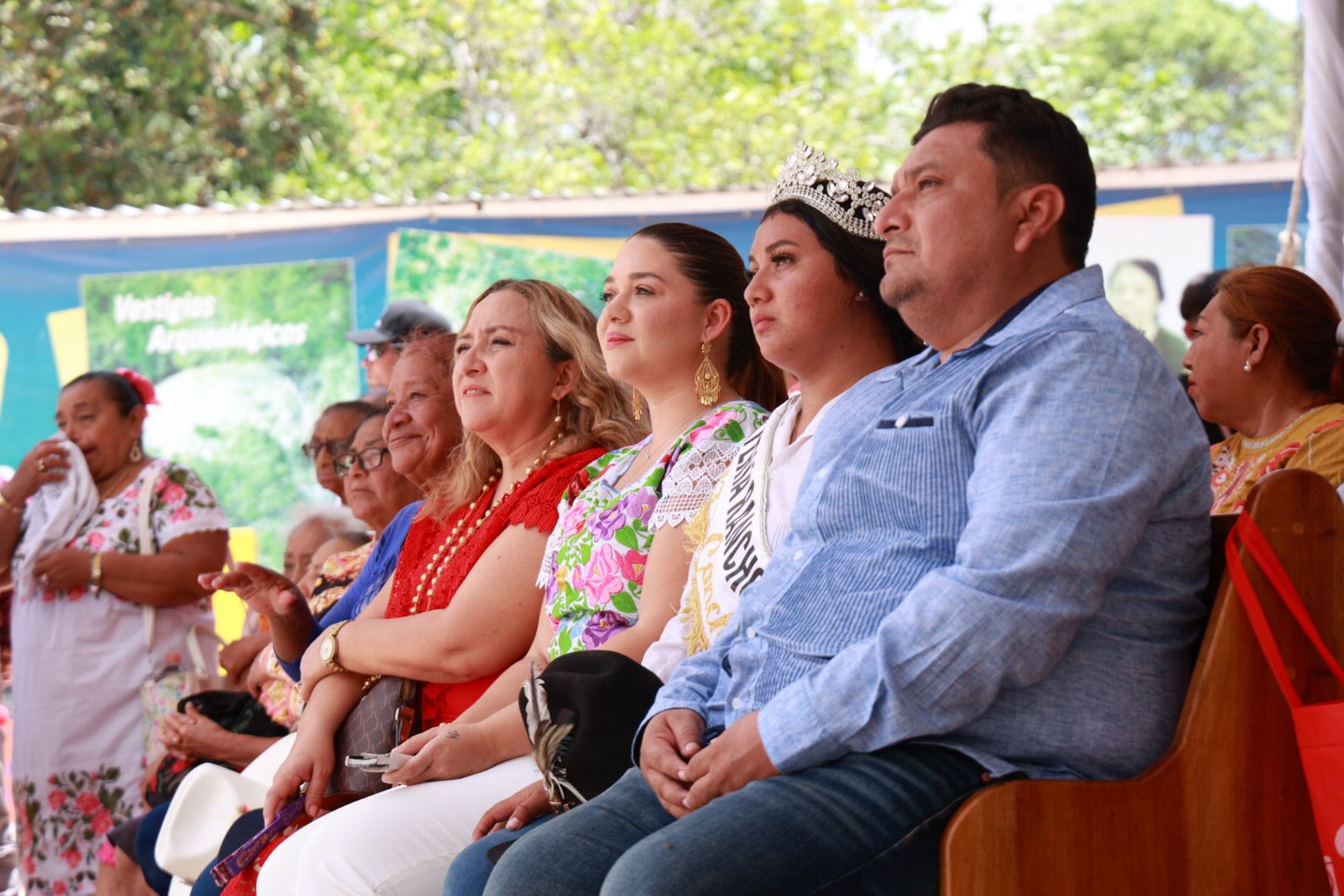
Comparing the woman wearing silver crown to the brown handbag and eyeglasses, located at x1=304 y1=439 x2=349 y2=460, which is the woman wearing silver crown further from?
eyeglasses, located at x1=304 y1=439 x2=349 y2=460

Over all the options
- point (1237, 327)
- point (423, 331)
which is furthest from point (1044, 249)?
point (423, 331)

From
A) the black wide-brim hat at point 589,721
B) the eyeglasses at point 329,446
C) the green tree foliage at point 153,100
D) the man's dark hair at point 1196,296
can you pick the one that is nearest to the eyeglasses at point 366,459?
the eyeglasses at point 329,446

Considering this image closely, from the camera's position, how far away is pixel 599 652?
2.43 metres

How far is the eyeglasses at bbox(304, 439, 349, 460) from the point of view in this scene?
5254 millimetres

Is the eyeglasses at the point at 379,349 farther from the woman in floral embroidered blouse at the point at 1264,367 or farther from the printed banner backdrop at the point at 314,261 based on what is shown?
the woman in floral embroidered blouse at the point at 1264,367

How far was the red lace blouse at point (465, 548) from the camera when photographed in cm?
318

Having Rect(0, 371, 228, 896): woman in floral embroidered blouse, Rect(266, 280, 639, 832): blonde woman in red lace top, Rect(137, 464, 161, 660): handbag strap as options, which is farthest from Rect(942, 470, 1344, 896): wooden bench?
Rect(137, 464, 161, 660): handbag strap

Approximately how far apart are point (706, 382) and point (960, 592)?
4.72 feet

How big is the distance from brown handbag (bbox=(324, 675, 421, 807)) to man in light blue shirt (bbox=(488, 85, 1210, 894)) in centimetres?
108

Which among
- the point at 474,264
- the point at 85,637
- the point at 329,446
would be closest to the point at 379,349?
the point at 329,446

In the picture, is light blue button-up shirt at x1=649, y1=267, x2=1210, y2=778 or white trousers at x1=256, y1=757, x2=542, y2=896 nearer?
light blue button-up shirt at x1=649, y1=267, x2=1210, y2=778

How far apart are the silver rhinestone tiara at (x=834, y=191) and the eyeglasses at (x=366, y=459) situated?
2.20m

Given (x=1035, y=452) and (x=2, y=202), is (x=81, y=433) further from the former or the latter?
(x=2, y=202)

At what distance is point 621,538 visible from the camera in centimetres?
290
